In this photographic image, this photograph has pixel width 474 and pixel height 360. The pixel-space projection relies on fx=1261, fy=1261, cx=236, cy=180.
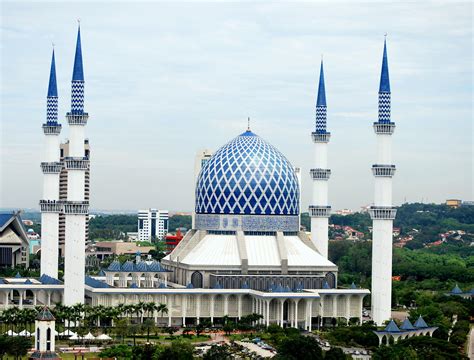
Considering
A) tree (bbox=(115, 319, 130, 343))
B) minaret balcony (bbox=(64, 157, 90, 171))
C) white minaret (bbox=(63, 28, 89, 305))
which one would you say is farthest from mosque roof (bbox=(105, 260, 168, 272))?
tree (bbox=(115, 319, 130, 343))

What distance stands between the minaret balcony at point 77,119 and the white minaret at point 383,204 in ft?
48.8

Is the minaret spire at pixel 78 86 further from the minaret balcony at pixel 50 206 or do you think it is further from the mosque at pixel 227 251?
the minaret balcony at pixel 50 206

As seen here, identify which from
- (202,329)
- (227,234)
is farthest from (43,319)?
(227,234)

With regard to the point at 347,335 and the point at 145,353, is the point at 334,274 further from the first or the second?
the point at 145,353

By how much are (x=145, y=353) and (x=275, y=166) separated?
22.6 metres

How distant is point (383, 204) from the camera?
6506 centimetres

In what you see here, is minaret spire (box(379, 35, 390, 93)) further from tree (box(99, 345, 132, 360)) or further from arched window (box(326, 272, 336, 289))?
tree (box(99, 345, 132, 360))

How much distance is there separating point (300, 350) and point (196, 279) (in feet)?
57.9

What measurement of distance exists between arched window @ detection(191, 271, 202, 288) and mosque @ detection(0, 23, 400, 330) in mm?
52

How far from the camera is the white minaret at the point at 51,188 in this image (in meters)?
69.2

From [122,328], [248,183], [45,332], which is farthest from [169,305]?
[45,332]

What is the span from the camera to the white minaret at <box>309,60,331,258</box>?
71.8 metres

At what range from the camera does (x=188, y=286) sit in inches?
2530

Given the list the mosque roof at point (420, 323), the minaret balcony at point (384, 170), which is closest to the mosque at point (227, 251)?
the minaret balcony at point (384, 170)
